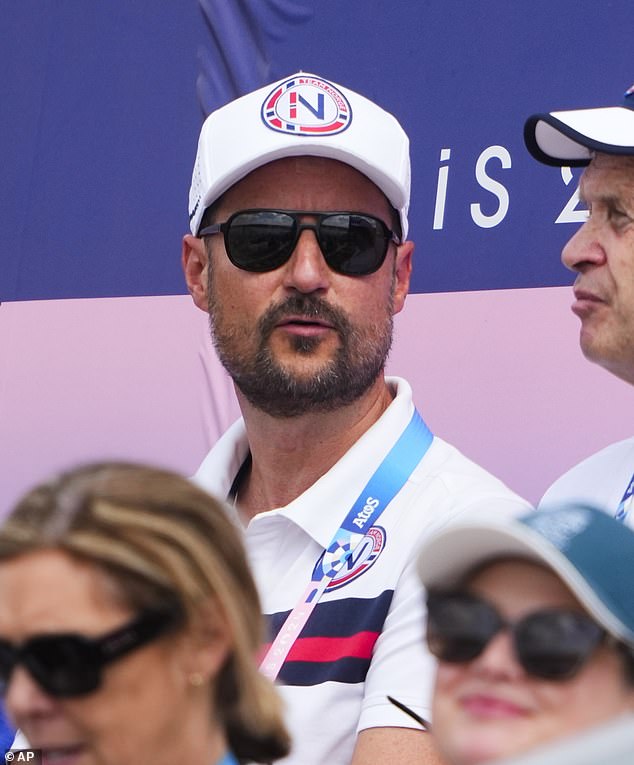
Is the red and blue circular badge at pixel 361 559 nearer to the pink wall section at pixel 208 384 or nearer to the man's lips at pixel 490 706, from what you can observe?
the pink wall section at pixel 208 384

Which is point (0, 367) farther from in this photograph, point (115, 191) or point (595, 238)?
point (595, 238)

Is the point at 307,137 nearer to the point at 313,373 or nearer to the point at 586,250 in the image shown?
the point at 313,373

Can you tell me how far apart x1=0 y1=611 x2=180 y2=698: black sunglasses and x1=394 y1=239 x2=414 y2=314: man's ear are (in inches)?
42.8

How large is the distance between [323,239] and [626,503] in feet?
1.98

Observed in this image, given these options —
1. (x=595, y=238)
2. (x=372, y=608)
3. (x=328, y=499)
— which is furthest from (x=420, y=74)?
(x=372, y=608)

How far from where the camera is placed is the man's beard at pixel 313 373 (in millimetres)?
2104

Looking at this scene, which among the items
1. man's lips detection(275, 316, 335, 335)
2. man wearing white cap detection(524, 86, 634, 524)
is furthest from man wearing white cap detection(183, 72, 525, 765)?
man wearing white cap detection(524, 86, 634, 524)

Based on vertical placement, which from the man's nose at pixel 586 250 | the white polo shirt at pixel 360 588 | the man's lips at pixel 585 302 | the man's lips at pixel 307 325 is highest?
the man's nose at pixel 586 250

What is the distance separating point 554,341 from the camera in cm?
233

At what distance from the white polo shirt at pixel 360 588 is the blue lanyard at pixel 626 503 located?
0.13 metres

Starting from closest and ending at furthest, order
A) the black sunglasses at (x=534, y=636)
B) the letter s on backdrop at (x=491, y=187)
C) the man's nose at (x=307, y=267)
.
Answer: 1. the black sunglasses at (x=534, y=636)
2. the man's nose at (x=307, y=267)
3. the letter s on backdrop at (x=491, y=187)

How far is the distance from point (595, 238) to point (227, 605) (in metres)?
0.89

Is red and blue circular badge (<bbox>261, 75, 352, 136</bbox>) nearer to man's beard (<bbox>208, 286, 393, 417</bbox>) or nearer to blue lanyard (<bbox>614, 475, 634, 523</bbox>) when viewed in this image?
man's beard (<bbox>208, 286, 393, 417</bbox>)

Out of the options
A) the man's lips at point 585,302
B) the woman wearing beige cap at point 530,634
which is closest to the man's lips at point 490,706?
the woman wearing beige cap at point 530,634
